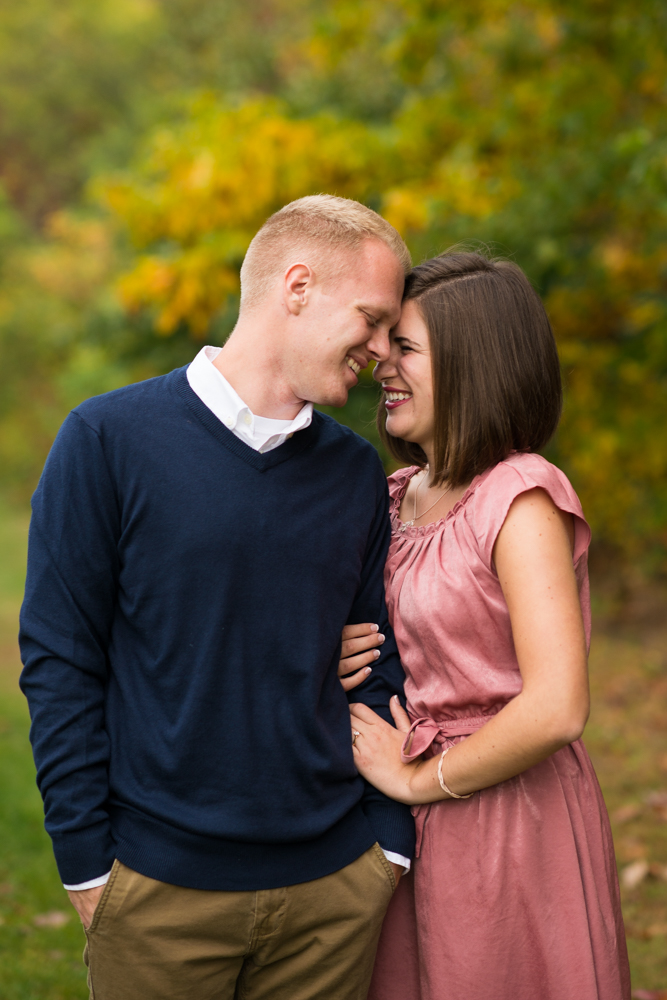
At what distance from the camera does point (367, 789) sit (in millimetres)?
2152

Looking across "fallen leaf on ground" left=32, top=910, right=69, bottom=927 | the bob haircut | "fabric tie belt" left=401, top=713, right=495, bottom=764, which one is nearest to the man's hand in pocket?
"fabric tie belt" left=401, top=713, right=495, bottom=764

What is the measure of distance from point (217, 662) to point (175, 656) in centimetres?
9

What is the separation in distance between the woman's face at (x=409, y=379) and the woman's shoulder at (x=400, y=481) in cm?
26

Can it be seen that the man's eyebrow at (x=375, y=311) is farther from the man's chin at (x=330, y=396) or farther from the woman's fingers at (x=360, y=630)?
the woman's fingers at (x=360, y=630)

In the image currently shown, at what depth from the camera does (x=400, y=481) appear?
8.52ft

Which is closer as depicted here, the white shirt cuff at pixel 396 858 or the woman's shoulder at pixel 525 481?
the woman's shoulder at pixel 525 481

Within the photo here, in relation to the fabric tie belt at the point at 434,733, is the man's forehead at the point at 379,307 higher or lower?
higher

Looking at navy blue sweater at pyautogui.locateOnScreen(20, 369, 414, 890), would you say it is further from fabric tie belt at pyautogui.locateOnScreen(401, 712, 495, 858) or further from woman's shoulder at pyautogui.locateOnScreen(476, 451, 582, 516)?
woman's shoulder at pyautogui.locateOnScreen(476, 451, 582, 516)

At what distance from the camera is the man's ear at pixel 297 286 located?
203 cm

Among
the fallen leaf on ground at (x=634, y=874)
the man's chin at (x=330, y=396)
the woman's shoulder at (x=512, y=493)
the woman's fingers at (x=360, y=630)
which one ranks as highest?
the man's chin at (x=330, y=396)

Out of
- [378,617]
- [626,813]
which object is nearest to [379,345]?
[378,617]

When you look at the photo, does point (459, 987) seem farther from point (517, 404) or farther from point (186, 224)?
point (186, 224)

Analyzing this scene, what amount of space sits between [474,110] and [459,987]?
245 inches

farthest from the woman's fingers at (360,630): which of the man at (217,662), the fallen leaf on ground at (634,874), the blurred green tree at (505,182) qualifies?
the blurred green tree at (505,182)
